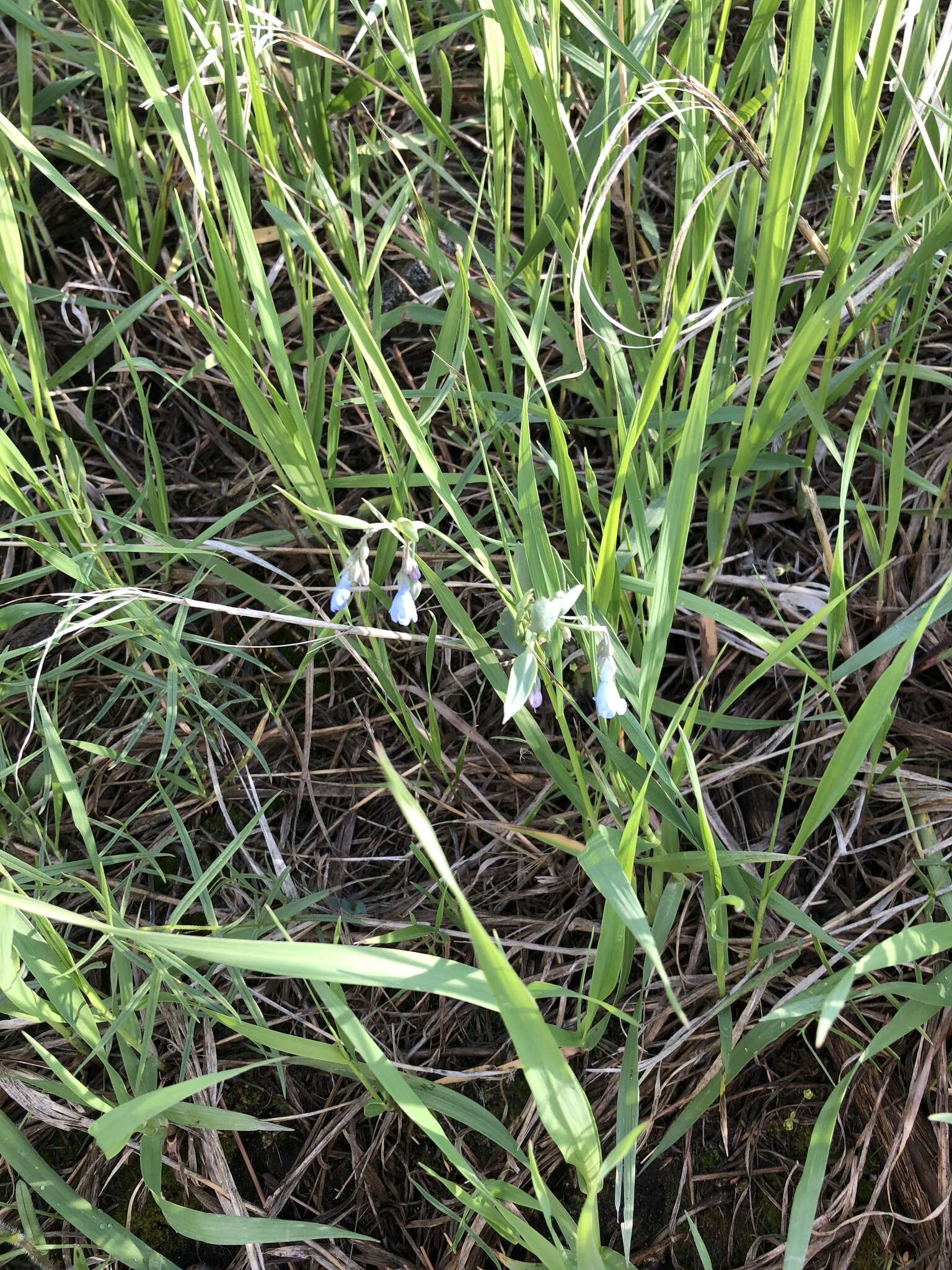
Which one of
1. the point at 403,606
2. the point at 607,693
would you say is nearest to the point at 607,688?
the point at 607,693

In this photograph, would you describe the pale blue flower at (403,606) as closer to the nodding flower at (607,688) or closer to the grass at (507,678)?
the grass at (507,678)

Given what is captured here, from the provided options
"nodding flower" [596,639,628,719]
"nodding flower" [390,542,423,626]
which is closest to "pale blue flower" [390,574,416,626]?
"nodding flower" [390,542,423,626]

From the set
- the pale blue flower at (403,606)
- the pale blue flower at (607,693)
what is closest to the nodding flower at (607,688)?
the pale blue flower at (607,693)

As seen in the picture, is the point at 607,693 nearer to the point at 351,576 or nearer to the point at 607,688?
the point at 607,688

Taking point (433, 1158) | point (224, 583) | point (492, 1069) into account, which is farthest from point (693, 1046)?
point (224, 583)

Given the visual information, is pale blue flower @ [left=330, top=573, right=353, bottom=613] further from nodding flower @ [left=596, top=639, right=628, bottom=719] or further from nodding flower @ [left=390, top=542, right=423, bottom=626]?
nodding flower @ [left=596, top=639, right=628, bottom=719]

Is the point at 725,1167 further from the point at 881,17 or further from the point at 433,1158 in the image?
the point at 881,17

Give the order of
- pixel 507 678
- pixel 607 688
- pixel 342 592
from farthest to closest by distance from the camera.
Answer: pixel 507 678, pixel 342 592, pixel 607 688
